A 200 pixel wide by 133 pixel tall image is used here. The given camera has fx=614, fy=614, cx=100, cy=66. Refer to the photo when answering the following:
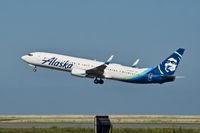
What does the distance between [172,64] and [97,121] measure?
72.7m

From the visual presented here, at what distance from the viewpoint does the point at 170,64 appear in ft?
389

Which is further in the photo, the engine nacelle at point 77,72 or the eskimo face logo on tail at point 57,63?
the engine nacelle at point 77,72

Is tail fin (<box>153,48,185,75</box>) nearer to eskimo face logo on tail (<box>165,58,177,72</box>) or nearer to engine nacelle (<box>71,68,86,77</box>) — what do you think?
eskimo face logo on tail (<box>165,58,177,72</box>)

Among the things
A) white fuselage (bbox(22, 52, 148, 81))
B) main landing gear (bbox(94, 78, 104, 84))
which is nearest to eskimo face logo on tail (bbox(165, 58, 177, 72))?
white fuselage (bbox(22, 52, 148, 81))

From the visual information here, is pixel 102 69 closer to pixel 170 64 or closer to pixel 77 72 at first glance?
Result: pixel 77 72

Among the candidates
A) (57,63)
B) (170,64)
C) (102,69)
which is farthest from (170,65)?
(57,63)

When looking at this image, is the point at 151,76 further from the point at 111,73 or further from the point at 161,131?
the point at 161,131

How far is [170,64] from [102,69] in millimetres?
13793

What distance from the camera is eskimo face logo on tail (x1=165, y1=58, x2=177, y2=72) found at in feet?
386

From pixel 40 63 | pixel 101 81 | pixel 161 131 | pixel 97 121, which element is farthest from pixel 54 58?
pixel 97 121

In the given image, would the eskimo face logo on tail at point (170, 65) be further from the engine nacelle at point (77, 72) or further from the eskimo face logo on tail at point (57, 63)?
the eskimo face logo on tail at point (57, 63)

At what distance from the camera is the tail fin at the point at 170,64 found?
4574 inches

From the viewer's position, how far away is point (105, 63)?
11369 centimetres

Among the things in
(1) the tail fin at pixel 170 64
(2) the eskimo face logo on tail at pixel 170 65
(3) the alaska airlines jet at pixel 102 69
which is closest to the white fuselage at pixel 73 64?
(3) the alaska airlines jet at pixel 102 69
